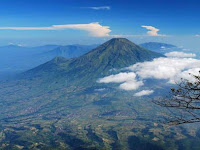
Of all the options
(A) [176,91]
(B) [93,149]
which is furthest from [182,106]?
(B) [93,149]

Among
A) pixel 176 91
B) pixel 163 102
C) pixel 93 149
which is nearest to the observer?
pixel 176 91

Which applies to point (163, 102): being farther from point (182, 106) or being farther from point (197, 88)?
point (197, 88)

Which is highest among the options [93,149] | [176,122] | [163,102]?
[163,102]

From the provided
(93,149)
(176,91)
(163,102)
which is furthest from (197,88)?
(93,149)

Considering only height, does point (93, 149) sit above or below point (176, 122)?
below

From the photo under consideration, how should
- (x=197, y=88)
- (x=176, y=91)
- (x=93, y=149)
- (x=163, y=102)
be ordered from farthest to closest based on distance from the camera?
(x=93, y=149)
(x=163, y=102)
(x=176, y=91)
(x=197, y=88)

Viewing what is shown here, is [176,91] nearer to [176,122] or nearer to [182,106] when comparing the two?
[182,106]

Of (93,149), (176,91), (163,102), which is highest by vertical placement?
(176,91)

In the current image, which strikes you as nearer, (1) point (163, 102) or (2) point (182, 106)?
(2) point (182, 106)

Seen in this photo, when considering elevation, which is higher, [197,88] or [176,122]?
[197,88]
